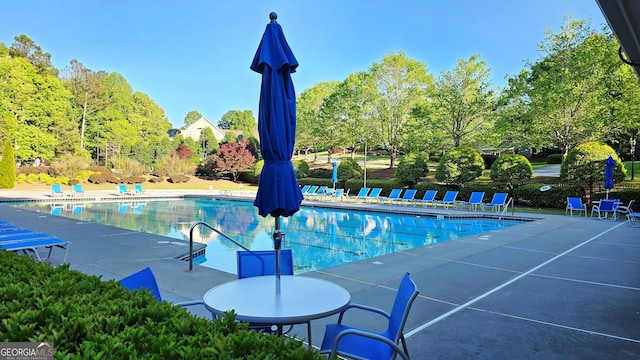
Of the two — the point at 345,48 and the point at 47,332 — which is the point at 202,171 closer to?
the point at 345,48

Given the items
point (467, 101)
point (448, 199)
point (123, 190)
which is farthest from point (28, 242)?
point (467, 101)

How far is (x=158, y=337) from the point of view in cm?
153

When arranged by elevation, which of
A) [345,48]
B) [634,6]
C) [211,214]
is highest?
[345,48]

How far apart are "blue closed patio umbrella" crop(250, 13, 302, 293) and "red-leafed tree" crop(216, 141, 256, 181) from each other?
101 feet

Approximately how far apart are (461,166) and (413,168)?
2.76 m

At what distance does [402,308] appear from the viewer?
2.46m

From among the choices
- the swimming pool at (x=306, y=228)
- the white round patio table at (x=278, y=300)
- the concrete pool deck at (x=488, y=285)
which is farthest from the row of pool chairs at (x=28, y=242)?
the white round patio table at (x=278, y=300)

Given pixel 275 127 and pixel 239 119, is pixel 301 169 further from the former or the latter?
pixel 239 119

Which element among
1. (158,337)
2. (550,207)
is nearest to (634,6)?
(158,337)

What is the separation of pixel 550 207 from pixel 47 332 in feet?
59.6

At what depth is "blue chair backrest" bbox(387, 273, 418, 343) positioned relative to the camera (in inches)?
89.4

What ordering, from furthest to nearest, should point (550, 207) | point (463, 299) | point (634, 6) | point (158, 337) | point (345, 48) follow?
point (345, 48) < point (550, 207) < point (463, 299) < point (634, 6) < point (158, 337)

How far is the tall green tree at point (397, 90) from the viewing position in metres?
27.7

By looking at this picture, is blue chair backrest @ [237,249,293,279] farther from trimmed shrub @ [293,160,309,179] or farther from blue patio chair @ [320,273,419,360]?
trimmed shrub @ [293,160,309,179]
